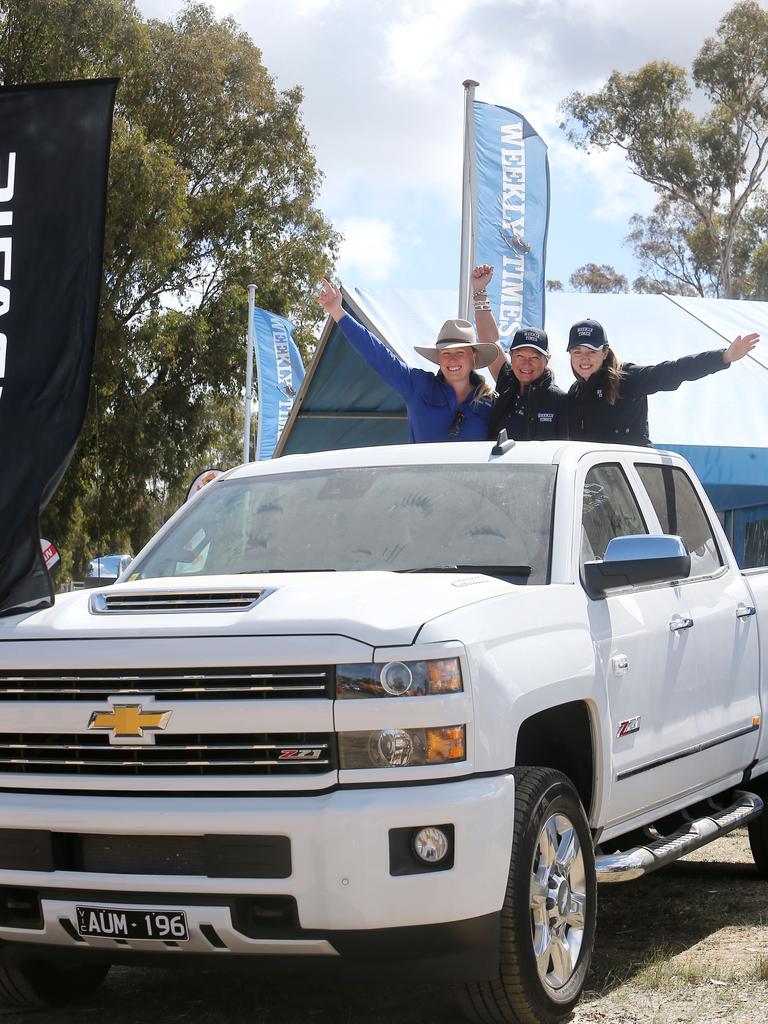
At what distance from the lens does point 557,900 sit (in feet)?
13.7

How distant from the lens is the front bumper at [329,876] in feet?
11.8

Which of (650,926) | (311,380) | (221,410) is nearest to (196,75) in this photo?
(221,410)

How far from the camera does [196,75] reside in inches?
1240

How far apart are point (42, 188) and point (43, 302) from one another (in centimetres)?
48

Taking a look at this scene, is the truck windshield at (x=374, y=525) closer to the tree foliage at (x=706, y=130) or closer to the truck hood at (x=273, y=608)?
the truck hood at (x=273, y=608)

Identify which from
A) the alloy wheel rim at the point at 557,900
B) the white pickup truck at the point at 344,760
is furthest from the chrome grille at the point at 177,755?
the alloy wheel rim at the point at 557,900

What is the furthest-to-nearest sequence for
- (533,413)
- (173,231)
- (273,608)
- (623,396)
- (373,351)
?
(173,231), (373,351), (623,396), (533,413), (273,608)

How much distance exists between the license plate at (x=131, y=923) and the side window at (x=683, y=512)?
2.74m

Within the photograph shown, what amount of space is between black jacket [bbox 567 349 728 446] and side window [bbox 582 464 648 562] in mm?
1710

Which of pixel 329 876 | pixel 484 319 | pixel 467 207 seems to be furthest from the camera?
pixel 467 207

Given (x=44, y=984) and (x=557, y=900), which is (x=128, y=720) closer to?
(x=44, y=984)

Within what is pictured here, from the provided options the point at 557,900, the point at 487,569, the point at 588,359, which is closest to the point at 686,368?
the point at 588,359

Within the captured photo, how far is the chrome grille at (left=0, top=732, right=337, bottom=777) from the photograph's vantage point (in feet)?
12.2

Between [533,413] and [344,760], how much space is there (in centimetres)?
357
